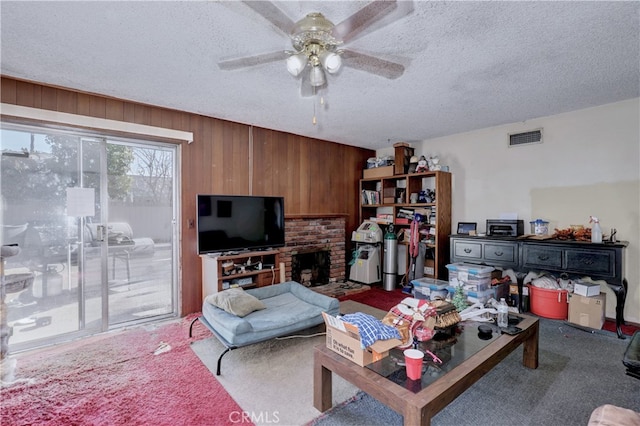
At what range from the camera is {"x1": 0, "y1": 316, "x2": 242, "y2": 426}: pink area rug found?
1.77m

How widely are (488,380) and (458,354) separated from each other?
0.61m

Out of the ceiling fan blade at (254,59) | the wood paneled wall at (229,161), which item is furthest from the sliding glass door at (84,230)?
the ceiling fan blade at (254,59)

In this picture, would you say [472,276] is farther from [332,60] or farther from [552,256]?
[332,60]

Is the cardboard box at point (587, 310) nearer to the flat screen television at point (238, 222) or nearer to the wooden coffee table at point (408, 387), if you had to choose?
the wooden coffee table at point (408, 387)

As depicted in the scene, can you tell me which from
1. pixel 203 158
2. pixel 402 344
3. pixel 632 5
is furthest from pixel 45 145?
pixel 632 5

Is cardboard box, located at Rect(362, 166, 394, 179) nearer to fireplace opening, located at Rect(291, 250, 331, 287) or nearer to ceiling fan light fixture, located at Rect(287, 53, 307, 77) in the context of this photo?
fireplace opening, located at Rect(291, 250, 331, 287)

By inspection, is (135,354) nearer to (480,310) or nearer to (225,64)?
(225,64)

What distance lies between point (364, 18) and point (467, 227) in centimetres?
347

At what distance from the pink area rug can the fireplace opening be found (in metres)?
2.00

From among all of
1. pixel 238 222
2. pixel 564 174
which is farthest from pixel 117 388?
pixel 564 174

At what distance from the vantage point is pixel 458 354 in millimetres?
1781

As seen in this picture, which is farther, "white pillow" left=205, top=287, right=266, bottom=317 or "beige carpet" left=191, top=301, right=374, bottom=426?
"white pillow" left=205, top=287, right=266, bottom=317

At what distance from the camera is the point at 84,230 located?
2.94 m

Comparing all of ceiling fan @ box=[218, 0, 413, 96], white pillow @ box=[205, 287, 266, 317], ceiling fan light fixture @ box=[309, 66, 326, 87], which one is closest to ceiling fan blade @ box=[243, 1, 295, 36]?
ceiling fan @ box=[218, 0, 413, 96]
